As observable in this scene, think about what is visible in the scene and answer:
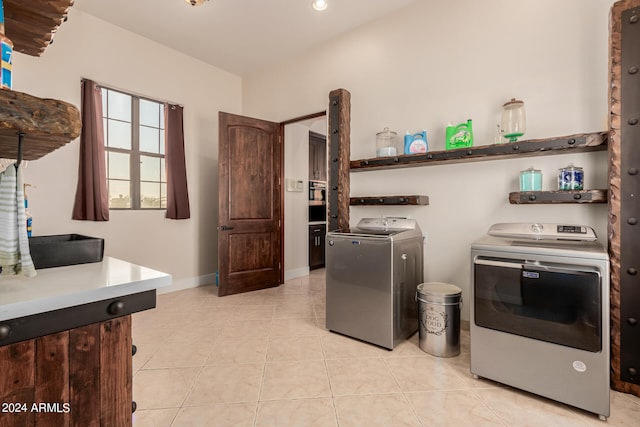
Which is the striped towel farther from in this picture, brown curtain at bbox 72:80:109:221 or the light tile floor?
brown curtain at bbox 72:80:109:221

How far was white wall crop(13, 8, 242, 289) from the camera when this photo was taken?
9.70ft

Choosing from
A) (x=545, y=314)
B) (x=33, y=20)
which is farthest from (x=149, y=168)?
(x=545, y=314)

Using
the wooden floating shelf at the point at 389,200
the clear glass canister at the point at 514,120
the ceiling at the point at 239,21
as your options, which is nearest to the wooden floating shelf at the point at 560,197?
the clear glass canister at the point at 514,120

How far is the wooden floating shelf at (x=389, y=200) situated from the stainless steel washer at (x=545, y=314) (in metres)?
0.85

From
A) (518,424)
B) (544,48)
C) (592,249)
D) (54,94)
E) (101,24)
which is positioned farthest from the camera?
(101,24)

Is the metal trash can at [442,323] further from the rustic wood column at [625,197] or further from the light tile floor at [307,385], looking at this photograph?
the rustic wood column at [625,197]

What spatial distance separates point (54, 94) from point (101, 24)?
3.20ft

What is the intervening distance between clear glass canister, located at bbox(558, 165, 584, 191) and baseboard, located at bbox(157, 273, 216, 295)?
13.6 feet

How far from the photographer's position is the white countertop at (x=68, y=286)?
2.29ft

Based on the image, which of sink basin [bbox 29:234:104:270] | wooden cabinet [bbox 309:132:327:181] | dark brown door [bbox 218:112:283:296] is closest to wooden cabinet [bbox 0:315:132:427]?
sink basin [bbox 29:234:104:270]

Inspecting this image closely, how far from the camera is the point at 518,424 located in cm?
154

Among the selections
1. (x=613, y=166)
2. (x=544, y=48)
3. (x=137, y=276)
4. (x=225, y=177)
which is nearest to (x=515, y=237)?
(x=613, y=166)

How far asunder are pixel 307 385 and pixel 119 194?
10.2ft

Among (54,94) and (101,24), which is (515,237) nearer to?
(54,94)
